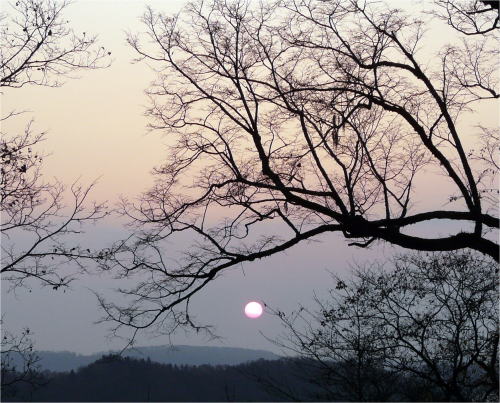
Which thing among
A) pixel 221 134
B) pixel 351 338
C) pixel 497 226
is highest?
pixel 221 134

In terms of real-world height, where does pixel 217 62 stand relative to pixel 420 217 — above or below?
above

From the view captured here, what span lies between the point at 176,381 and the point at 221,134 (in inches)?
593

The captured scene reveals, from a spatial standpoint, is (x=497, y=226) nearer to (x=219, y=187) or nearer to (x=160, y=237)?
(x=219, y=187)

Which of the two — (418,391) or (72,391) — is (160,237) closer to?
(418,391)

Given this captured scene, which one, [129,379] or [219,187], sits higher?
[219,187]

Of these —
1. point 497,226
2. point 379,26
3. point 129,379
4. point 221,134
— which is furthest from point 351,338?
point 129,379

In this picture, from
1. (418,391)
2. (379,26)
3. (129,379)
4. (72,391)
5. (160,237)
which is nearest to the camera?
(418,391)

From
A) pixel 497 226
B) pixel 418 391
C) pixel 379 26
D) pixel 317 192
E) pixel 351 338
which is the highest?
pixel 379 26

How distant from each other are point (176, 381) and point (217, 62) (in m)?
15.7

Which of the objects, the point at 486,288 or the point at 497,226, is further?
the point at 486,288

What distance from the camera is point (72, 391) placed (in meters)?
25.2

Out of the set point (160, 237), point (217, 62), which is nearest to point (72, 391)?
point (160, 237)

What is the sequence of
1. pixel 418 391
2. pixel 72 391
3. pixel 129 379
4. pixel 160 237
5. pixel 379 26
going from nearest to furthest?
pixel 418 391 < pixel 379 26 < pixel 160 237 < pixel 129 379 < pixel 72 391

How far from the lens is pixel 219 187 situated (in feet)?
42.4
